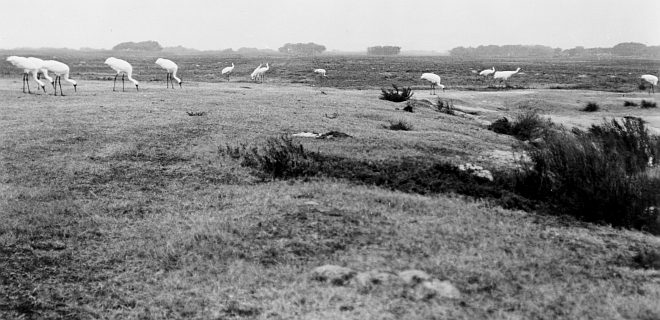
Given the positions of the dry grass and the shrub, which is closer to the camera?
the dry grass

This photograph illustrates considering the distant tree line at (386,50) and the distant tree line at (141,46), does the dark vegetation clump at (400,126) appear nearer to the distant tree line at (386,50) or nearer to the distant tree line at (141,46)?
the distant tree line at (386,50)

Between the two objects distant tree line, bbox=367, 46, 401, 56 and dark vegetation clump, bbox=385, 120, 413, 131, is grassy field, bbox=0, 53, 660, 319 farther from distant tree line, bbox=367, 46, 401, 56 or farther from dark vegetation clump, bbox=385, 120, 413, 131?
distant tree line, bbox=367, 46, 401, 56

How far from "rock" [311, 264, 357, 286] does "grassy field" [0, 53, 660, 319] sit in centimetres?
10

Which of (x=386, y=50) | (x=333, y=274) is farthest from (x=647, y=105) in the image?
(x=386, y=50)

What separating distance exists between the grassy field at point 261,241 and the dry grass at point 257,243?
21 millimetres

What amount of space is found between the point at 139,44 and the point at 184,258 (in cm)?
20303

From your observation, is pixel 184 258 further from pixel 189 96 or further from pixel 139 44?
pixel 139 44

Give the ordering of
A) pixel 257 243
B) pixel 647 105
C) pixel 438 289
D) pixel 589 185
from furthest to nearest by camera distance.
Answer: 1. pixel 647 105
2. pixel 589 185
3. pixel 257 243
4. pixel 438 289

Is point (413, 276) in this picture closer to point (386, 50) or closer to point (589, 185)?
point (589, 185)

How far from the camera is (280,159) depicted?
9617 millimetres

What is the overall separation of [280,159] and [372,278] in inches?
168

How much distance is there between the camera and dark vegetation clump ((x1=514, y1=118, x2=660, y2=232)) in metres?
7.91

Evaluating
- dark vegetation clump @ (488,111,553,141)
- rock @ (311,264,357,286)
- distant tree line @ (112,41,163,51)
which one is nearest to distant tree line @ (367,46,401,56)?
distant tree line @ (112,41,163,51)

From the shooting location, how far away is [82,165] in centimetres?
989
